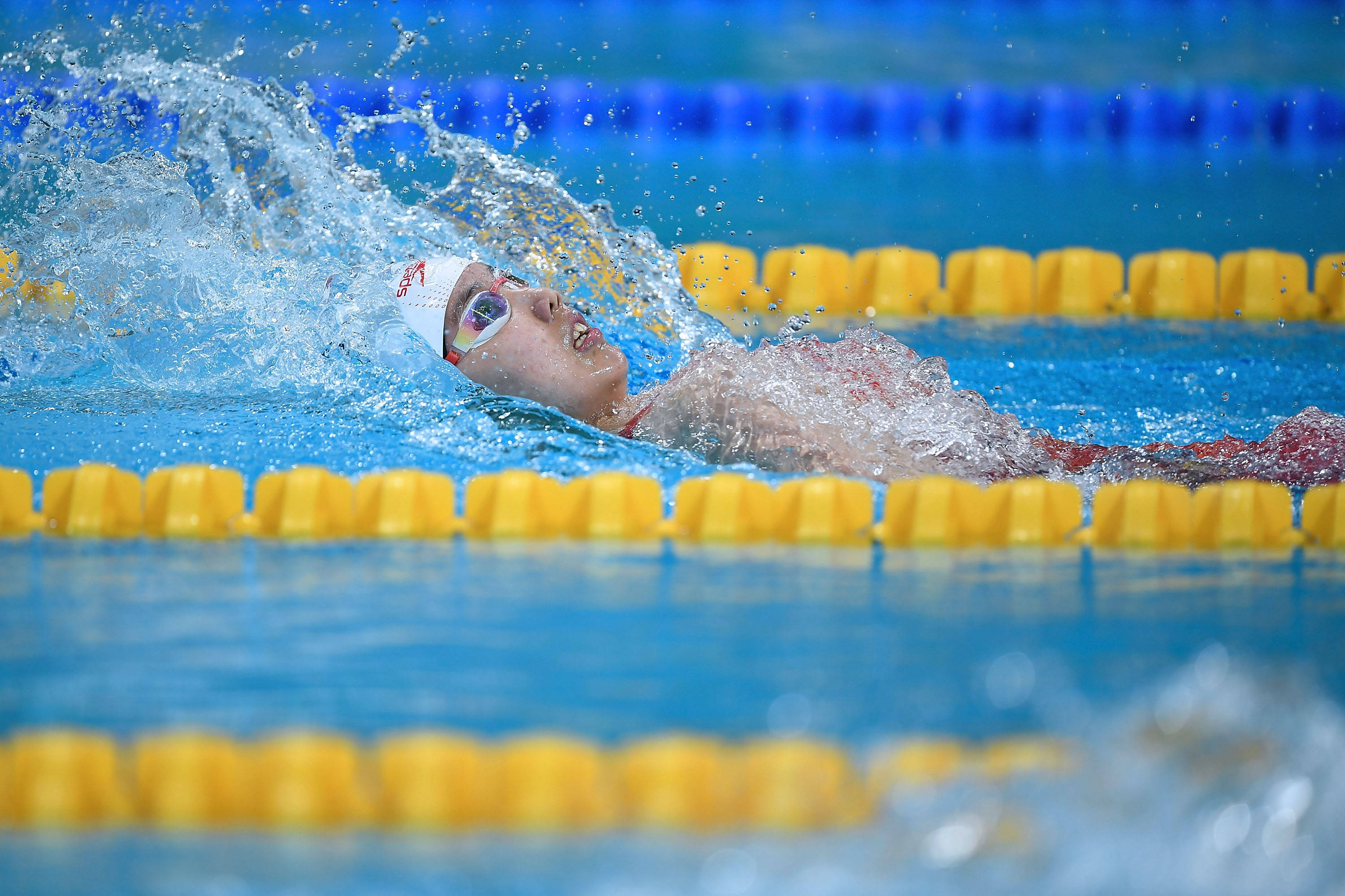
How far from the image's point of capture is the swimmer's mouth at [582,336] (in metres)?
2.71

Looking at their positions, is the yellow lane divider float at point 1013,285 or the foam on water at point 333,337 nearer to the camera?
the foam on water at point 333,337

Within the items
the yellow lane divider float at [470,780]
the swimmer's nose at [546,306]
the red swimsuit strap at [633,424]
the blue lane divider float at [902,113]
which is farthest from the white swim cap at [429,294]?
the blue lane divider float at [902,113]

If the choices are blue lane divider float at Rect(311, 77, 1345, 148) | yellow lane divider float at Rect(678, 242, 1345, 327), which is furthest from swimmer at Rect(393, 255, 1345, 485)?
blue lane divider float at Rect(311, 77, 1345, 148)

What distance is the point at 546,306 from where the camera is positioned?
266 cm

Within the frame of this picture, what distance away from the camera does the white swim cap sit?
2723 mm

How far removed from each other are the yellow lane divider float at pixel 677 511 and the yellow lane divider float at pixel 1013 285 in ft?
6.32

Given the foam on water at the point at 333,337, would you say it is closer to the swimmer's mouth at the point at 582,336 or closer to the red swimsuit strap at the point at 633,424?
the red swimsuit strap at the point at 633,424

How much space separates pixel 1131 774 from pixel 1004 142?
18.0 feet

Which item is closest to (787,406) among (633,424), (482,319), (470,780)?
(633,424)

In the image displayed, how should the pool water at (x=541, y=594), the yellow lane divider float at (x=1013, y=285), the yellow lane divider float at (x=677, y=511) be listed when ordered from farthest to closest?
the yellow lane divider float at (x=1013, y=285) < the yellow lane divider float at (x=677, y=511) < the pool water at (x=541, y=594)

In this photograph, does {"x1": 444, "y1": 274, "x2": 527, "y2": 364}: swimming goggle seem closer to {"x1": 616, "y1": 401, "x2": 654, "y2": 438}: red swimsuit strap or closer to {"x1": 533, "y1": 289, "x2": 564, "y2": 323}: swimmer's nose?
{"x1": 533, "y1": 289, "x2": 564, "y2": 323}: swimmer's nose

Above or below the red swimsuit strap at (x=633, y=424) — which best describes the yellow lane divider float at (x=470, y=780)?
below

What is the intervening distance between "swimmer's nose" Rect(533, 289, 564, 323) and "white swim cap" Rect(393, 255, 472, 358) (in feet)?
0.60

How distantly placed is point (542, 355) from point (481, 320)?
147 mm
